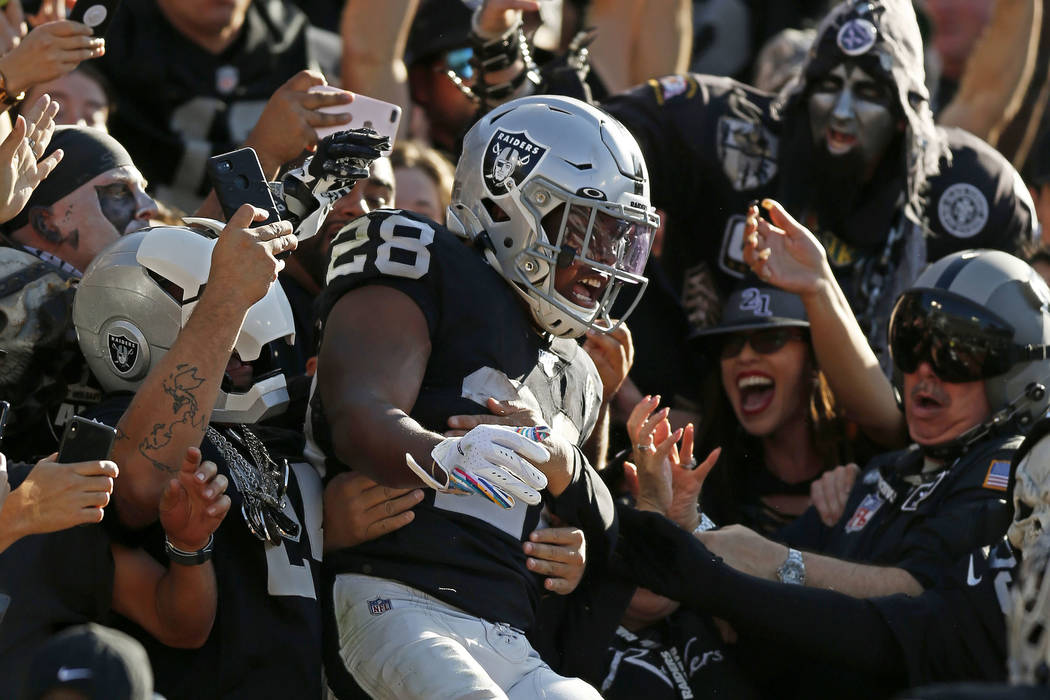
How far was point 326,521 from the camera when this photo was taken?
4293 mm

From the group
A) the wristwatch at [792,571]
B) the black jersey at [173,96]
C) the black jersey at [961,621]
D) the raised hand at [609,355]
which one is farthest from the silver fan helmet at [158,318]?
the black jersey at [173,96]

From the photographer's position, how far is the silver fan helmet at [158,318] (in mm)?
4250

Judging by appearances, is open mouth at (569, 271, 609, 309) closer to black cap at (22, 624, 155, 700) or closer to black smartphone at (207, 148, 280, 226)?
black smartphone at (207, 148, 280, 226)

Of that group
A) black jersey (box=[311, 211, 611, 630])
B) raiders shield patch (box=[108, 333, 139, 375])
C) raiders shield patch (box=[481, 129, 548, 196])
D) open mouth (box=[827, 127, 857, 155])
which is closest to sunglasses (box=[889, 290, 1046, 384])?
open mouth (box=[827, 127, 857, 155])

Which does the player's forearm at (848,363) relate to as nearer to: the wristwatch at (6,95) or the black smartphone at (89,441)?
the wristwatch at (6,95)

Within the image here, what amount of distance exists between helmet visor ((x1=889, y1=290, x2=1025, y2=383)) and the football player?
147 centimetres

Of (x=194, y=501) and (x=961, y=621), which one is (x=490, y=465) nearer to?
(x=194, y=501)

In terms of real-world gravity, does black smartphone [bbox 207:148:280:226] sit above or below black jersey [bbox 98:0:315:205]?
above

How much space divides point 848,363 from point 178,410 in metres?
2.95

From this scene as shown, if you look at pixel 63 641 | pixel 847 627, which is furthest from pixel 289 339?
pixel 847 627

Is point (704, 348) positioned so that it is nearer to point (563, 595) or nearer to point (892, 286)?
point (892, 286)

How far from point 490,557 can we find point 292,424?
1.04 metres

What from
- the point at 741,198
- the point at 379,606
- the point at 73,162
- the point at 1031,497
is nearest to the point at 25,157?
the point at 73,162

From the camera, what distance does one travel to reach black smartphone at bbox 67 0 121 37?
4.82 meters
